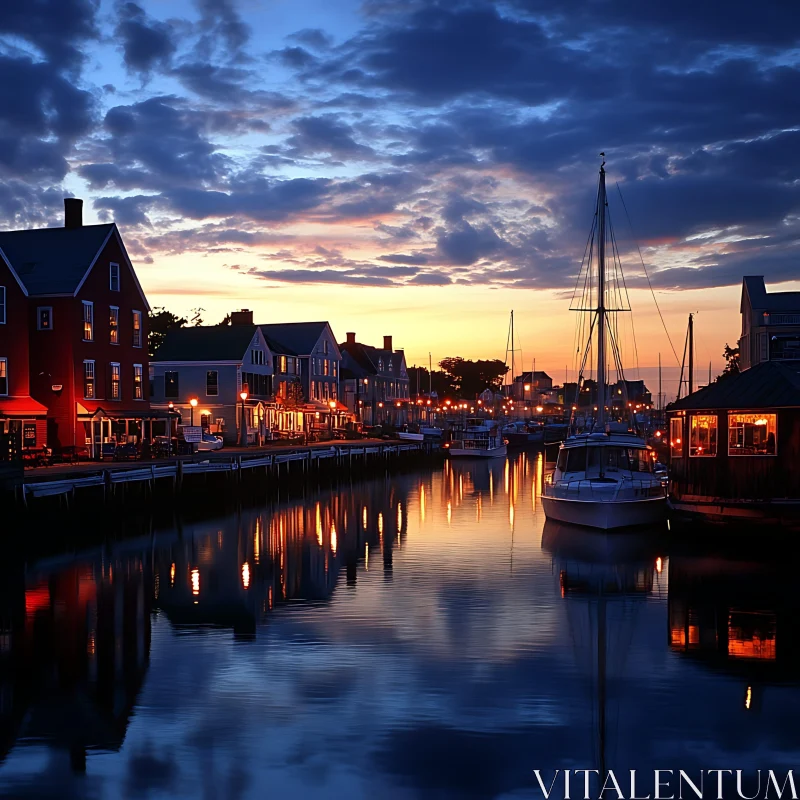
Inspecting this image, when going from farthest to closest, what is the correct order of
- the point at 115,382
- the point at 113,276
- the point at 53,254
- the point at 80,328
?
1. the point at 113,276
2. the point at 115,382
3. the point at 53,254
4. the point at 80,328

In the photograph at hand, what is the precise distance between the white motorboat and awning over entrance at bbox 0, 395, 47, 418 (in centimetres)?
5702

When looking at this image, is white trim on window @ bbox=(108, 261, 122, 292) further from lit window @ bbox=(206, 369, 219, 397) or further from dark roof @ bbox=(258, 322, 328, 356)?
dark roof @ bbox=(258, 322, 328, 356)

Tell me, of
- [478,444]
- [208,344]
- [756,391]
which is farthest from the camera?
[478,444]

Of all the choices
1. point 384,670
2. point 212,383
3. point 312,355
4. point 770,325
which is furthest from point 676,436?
point 312,355

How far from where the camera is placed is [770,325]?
219 feet

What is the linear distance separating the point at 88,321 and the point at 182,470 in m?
14.0

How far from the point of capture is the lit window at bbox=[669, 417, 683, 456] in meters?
34.6

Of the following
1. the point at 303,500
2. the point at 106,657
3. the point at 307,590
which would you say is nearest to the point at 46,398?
the point at 303,500

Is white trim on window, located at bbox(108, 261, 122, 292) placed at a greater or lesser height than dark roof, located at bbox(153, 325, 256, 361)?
greater

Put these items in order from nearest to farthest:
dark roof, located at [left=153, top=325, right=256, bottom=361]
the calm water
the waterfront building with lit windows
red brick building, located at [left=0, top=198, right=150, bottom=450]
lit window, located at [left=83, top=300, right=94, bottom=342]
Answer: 1. the calm water
2. red brick building, located at [left=0, top=198, right=150, bottom=450]
3. lit window, located at [left=83, top=300, right=94, bottom=342]
4. the waterfront building with lit windows
5. dark roof, located at [left=153, top=325, right=256, bottom=361]

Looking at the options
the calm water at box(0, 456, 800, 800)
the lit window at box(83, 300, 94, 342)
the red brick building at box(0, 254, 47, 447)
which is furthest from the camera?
the lit window at box(83, 300, 94, 342)

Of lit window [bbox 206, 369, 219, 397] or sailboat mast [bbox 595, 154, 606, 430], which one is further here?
lit window [bbox 206, 369, 219, 397]

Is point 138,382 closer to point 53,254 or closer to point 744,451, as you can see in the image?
point 53,254

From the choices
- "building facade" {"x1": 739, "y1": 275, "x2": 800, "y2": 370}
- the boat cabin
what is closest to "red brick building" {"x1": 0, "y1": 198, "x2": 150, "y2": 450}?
the boat cabin
